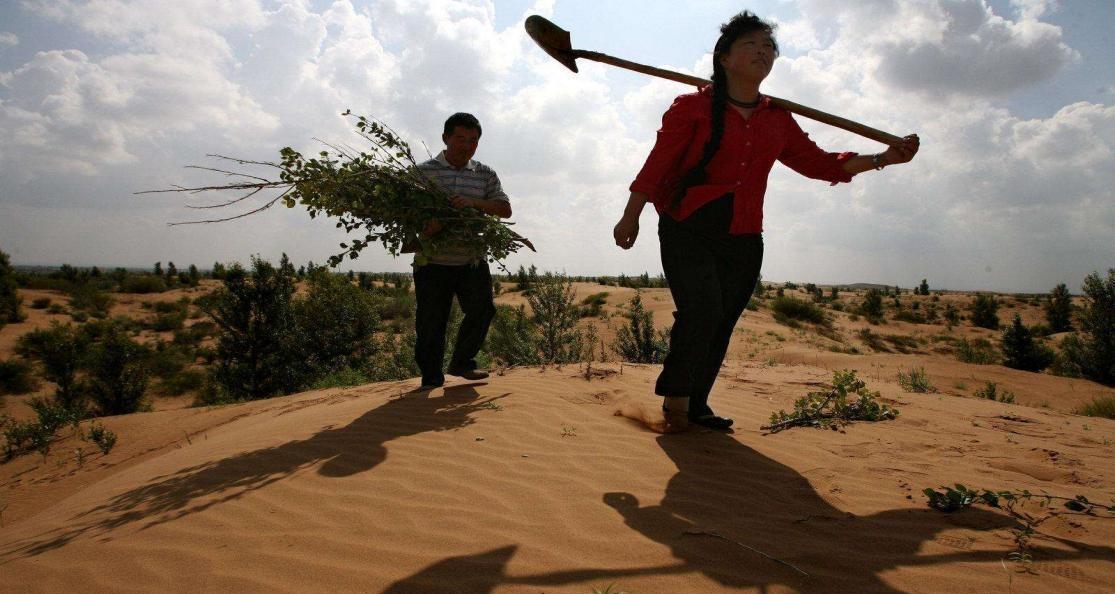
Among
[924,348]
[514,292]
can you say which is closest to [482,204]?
[924,348]

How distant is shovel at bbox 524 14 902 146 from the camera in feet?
10.1

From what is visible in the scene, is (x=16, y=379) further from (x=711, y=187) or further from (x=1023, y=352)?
(x=1023, y=352)

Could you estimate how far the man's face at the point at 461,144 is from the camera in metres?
4.08

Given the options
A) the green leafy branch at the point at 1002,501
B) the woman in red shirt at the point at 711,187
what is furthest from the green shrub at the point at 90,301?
the green leafy branch at the point at 1002,501

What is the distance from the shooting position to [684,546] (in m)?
1.76

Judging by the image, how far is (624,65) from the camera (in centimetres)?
331

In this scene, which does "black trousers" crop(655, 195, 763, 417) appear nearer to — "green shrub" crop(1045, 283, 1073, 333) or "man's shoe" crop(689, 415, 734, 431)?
"man's shoe" crop(689, 415, 734, 431)

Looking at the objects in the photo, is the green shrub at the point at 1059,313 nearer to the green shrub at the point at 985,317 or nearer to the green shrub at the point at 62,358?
the green shrub at the point at 985,317

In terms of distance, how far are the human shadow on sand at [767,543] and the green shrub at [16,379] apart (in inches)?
600

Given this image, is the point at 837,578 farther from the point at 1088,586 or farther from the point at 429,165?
the point at 429,165

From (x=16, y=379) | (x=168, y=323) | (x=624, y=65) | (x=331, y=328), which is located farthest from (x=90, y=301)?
(x=624, y=65)

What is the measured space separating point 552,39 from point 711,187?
152 cm

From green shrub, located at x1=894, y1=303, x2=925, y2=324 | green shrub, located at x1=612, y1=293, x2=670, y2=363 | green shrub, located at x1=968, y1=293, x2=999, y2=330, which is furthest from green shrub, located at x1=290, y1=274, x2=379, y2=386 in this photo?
green shrub, located at x1=968, y1=293, x2=999, y2=330

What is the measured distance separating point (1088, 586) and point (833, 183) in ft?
7.50
